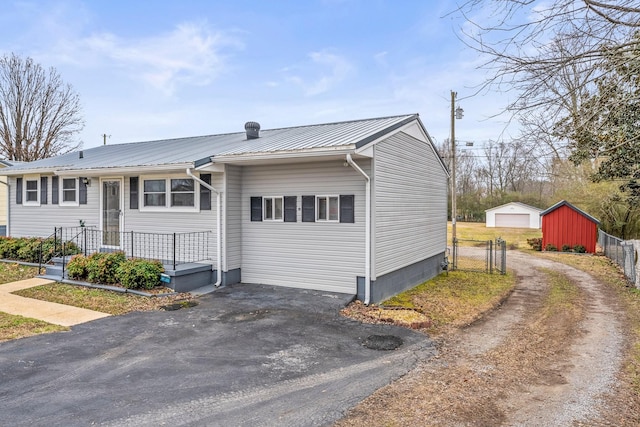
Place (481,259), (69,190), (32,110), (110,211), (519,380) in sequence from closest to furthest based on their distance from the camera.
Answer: (519,380), (110,211), (69,190), (481,259), (32,110)

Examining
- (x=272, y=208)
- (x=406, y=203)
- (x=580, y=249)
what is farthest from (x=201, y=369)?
(x=580, y=249)

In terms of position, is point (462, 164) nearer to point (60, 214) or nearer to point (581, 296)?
point (581, 296)

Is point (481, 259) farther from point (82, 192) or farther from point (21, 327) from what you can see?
point (21, 327)

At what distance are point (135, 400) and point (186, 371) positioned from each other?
832 mm

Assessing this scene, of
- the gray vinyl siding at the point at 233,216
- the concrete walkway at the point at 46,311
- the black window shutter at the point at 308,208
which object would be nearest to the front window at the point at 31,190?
the concrete walkway at the point at 46,311

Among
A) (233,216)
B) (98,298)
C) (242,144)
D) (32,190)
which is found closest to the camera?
(98,298)

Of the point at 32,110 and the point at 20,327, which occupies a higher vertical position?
the point at 32,110

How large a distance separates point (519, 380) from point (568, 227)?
17945 millimetres

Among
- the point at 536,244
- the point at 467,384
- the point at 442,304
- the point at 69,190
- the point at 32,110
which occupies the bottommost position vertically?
the point at 442,304

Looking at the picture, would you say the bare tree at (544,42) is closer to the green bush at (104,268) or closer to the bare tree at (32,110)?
the green bush at (104,268)

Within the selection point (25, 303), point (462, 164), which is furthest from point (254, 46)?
point (462, 164)

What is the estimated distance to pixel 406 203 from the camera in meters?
10.4

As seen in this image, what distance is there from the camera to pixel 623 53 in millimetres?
3562

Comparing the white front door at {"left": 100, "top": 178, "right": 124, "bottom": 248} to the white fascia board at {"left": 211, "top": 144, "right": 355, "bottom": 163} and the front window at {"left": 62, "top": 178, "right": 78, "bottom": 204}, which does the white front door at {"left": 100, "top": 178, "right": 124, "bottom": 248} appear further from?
the white fascia board at {"left": 211, "top": 144, "right": 355, "bottom": 163}
